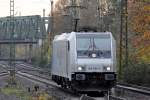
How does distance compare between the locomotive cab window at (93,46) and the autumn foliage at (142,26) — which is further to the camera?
the autumn foliage at (142,26)

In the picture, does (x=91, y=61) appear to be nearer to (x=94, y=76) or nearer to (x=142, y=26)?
(x=94, y=76)

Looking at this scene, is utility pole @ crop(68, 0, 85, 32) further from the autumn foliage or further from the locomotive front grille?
the autumn foliage

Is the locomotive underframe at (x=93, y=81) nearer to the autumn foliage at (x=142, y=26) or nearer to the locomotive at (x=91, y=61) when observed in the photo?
the locomotive at (x=91, y=61)

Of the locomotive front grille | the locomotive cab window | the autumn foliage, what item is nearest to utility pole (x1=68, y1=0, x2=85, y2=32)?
the locomotive cab window

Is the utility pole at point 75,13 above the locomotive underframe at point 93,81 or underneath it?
above

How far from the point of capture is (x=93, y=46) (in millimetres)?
26828

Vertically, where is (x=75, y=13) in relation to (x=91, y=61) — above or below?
above

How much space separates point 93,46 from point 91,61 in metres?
0.95

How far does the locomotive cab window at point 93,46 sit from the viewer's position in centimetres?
2656

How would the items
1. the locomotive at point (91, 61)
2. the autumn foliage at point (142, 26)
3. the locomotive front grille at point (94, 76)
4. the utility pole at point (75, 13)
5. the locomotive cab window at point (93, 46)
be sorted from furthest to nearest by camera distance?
the autumn foliage at point (142, 26) → the utility pole at point (75, 13) → the locomotive cab window at point (93, 46) → the locomotive at point (91, 61) → the locomotive front grille at point (94, 76)

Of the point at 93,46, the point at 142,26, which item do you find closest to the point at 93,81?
the point at 93,46

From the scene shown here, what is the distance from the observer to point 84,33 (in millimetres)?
27125

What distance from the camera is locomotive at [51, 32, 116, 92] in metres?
26.1

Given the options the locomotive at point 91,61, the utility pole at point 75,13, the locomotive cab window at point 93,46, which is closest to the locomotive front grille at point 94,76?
the locomotive at point 91,61
